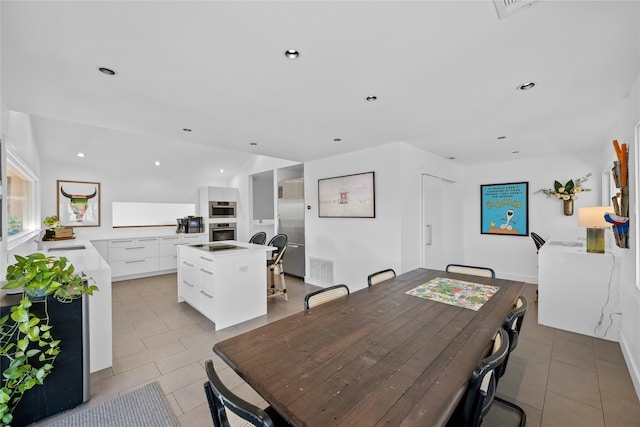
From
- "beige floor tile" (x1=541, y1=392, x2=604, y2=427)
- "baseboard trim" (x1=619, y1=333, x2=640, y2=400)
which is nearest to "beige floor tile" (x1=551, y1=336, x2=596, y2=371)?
"baseboard trim" (x1=619, y1=333, x2=640, y2=400)

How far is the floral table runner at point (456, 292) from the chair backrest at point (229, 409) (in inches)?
57.7

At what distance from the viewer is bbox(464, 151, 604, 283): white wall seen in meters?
4.19

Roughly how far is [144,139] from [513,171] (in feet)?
22.5

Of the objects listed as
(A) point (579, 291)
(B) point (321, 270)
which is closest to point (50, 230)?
(B) point (321, 270)

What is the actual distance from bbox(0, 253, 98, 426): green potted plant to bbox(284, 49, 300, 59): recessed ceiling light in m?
1.84

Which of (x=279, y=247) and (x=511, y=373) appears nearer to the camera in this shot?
(x=511, y=373)

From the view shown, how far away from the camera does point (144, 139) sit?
5086 millimetres

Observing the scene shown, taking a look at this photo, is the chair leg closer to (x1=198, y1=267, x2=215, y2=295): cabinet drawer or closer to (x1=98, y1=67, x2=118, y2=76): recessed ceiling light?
(x1=198, y1=267, x2=215, y2=295): cabinet drawer

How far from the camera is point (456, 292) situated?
206cm

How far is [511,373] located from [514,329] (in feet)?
3.36

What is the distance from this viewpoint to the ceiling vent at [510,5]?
1.21 metres

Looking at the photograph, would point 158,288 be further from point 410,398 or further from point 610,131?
point 610,131

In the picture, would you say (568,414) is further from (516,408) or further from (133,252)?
(133,252)

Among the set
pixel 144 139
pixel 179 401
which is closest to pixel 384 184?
pixel 179 401
